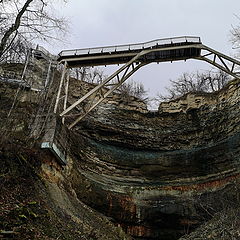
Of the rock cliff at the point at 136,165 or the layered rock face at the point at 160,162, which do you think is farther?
the layered rock face at the point at 160,162

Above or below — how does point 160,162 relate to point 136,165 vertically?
above

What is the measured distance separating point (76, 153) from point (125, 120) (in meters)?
5.03

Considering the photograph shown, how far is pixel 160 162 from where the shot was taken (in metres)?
20.2

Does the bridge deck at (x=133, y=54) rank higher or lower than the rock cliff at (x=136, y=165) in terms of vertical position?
higher

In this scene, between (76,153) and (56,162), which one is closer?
(56,162)

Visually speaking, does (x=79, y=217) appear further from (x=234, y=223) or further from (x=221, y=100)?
(x=221, y=100)

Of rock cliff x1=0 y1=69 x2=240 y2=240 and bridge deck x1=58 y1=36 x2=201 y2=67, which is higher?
bridge deck x1=58 y1=36 x2=201 y2=67

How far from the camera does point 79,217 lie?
11.9 m

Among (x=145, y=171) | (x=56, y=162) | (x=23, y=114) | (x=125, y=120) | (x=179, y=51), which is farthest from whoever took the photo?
(x=125, y=120)

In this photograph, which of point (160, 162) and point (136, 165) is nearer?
point (136, 165)

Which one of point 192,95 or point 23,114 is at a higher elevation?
point 192,95

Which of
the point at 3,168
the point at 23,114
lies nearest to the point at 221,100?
the point at 23,114

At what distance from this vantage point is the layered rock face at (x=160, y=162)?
17.1 meters

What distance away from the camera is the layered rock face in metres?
17.1
